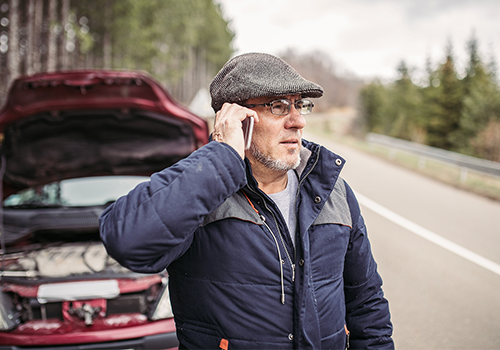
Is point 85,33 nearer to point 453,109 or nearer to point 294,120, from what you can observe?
point 294,120

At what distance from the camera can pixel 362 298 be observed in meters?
1.77

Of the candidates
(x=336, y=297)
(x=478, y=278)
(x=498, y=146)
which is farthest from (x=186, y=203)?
(x=498, y=146)

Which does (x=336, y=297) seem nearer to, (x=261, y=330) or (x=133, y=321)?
(x=261, y=330)

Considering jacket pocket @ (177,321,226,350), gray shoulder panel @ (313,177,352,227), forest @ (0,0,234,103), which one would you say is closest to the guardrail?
gray shoulder panel @ (313,177,352,227)

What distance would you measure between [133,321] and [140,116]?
1.65 metres

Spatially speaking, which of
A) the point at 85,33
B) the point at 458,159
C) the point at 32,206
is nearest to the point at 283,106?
the point at 32,206

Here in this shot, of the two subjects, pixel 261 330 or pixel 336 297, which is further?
pixel 336 297

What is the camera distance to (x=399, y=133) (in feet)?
139

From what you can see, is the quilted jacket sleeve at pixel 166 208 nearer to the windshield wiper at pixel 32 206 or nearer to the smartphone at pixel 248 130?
the smartphone at pixel 248 130

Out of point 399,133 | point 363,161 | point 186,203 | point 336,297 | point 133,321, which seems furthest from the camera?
point 399,133

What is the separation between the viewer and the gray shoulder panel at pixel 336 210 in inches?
63.0

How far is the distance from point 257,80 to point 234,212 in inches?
23.1

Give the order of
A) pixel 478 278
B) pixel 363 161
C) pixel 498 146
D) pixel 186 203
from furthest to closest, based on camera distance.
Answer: pixel 498 146, pixel 363 161, pixel 478 278, pixel 186 203

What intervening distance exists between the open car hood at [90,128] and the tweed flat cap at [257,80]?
130 cm
